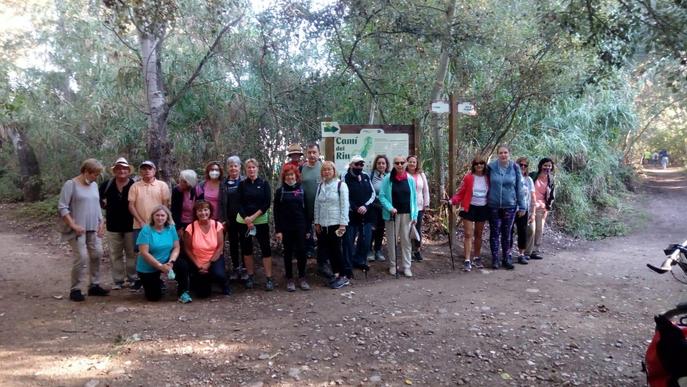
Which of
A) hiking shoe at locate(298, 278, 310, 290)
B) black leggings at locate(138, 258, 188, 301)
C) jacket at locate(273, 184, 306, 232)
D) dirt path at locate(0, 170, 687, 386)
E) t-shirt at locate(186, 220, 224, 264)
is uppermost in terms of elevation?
jacket at locate(273, 184, 306, 232)

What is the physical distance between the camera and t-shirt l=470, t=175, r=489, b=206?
6.88 meters

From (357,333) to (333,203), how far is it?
1790 mm

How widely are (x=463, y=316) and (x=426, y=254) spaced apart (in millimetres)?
2689

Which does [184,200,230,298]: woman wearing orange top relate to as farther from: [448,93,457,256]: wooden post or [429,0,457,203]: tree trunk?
[429,0,457,203]: tree trunk

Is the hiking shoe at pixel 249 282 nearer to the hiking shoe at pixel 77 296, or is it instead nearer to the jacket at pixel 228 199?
the jacket at pixel 228 199


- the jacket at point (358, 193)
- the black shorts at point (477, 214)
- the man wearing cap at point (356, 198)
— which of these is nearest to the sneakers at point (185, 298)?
the man wearing cap at point (356, 198)

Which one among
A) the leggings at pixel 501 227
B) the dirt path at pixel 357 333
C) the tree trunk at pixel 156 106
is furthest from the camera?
the leggings at pixel 501 227

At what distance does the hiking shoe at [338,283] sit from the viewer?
596cm

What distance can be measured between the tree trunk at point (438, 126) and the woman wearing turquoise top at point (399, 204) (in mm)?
1923

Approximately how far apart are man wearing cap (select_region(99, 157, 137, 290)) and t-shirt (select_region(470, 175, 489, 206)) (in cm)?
449

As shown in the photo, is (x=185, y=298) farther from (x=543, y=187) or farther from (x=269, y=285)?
(x=543, y=187)

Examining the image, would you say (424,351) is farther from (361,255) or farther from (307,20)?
(307,20)

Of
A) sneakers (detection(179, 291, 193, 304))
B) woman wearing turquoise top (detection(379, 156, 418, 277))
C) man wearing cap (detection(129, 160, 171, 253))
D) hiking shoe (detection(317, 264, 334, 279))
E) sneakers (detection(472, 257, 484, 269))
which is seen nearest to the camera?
sneakers (detection(179, 291, 193, 304))

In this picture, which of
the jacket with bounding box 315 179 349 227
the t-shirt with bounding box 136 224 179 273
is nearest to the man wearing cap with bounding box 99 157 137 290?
the t-shirt with bounding box 136 224 179 273
